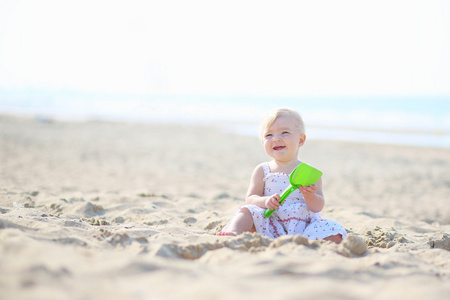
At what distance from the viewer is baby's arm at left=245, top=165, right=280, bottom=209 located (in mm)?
2605

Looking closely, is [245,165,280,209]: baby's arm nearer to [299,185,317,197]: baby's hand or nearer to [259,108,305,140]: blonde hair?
[299,185,317,197]: baby's hand

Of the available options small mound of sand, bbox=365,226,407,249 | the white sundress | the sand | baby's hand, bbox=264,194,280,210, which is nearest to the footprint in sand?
the sand

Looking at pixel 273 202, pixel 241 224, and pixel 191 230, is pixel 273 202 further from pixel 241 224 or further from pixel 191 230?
pixel 191 230

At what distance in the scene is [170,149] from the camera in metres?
9.40

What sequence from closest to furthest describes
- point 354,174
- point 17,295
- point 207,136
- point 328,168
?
1. point 17,295
2. point 354,174
3. point 328,168
4. point 207,136

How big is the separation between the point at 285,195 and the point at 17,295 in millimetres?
1761

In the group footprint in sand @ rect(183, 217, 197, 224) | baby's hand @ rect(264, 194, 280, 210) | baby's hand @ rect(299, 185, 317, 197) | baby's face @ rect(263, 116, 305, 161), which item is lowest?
footprint in sand @ rect(183, 217, 197, 224)

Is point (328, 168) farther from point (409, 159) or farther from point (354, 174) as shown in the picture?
point (409, 159)

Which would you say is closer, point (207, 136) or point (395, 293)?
point (395, 293)

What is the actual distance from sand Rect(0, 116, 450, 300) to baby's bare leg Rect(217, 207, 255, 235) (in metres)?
0.16

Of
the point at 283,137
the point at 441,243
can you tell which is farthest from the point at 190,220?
the point at 441,243

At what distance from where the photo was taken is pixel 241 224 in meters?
2.63

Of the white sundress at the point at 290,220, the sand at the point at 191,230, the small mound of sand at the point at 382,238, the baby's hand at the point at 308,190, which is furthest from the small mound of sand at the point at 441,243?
the baby's hand at the point at 308,190

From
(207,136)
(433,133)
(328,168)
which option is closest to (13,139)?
(207,136)
